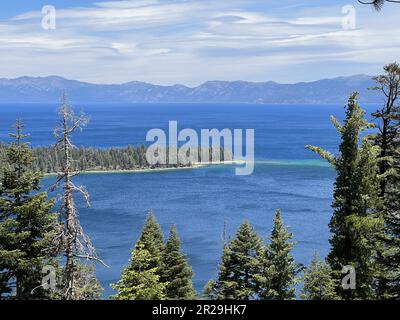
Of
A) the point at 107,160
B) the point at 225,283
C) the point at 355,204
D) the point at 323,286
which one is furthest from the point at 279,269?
the point at 107,160

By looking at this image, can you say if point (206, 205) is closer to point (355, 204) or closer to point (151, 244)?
point (151, 244)

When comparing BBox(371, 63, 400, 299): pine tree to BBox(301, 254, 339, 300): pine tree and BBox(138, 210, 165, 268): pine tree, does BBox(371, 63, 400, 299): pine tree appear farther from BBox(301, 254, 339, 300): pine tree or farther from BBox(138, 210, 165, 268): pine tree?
BBox(138, 210, 165, 268): pine tree

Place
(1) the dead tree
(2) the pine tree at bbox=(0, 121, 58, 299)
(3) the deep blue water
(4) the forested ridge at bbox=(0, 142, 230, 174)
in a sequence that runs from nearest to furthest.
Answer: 1. (1) the dead tree
2. (2) the pine tree at bbox=(0, 121, 58, 299)
3. (3) the deep blue water
4. (4) the forested ridge at bbox=(0, 142, 230, 174)

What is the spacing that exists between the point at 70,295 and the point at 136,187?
11241cm

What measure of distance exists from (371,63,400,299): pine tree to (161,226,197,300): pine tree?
1386 centimetres

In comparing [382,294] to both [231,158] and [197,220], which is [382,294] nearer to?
[197,220]

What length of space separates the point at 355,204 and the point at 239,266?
12.9 metres

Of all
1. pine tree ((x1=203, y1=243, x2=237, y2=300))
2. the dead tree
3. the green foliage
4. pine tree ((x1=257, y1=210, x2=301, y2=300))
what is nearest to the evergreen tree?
pine tree ((x1=203, y1=243, x2=237, y2=300))

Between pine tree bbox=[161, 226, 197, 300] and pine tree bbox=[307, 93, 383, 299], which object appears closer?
pine tree bbox=[307, 93, 383, 299]

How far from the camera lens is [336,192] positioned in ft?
49.2

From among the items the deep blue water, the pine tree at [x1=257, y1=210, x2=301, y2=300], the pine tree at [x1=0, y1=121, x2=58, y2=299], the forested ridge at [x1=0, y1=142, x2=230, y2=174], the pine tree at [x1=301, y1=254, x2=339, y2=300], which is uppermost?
the pine tree at [x1=0, y1=121, x2=58, y2=299]

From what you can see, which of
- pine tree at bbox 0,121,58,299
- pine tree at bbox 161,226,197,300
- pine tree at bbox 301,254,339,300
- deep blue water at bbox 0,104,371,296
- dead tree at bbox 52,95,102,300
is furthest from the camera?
deep blue water at bbox 0,104,371,296

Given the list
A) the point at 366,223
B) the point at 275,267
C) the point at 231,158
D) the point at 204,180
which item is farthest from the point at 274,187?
the point at 366,223

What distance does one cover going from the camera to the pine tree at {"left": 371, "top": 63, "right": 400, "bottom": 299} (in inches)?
568
